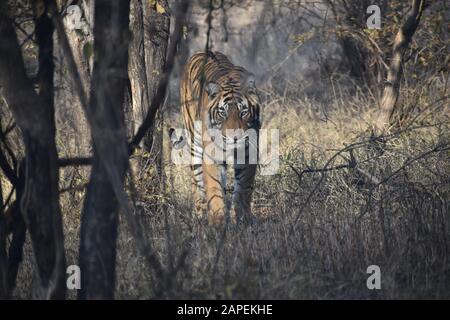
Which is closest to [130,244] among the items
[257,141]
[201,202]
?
[201,202]

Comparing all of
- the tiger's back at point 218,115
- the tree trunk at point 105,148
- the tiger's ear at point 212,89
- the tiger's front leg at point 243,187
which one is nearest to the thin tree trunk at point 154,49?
the tiger's back at point 218,115

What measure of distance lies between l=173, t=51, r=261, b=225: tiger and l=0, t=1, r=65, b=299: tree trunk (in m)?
3.12

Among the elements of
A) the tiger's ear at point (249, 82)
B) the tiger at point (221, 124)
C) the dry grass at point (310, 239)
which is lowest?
the dry grass at point (310, 239)

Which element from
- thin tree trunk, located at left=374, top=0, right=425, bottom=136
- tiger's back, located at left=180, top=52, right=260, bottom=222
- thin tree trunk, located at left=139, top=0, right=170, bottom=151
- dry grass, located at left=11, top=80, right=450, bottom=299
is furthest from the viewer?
thin tree trunk, located at left=374, top=0, right=425, bottom=136

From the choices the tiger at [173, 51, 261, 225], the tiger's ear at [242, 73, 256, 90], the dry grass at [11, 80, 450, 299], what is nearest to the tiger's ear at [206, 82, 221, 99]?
the tiger at [173, 51, 261, 225]

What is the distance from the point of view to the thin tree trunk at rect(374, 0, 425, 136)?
790 centimetres

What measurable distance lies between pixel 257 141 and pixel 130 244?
274 cm

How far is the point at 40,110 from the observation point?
3699mm

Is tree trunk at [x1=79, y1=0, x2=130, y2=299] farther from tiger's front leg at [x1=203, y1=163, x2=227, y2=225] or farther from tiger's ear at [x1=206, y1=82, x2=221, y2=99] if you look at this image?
tiger's ear at [x1=206, y1=82, x2=221, y2=99]

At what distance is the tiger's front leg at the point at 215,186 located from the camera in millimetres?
6812

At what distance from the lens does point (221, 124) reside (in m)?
7.86

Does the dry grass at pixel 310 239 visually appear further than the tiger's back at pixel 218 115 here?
No

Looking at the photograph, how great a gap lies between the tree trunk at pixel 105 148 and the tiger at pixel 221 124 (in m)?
3.01

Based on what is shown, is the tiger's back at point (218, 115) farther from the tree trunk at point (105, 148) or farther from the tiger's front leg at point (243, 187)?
the tree trunk at point (105, 148)
